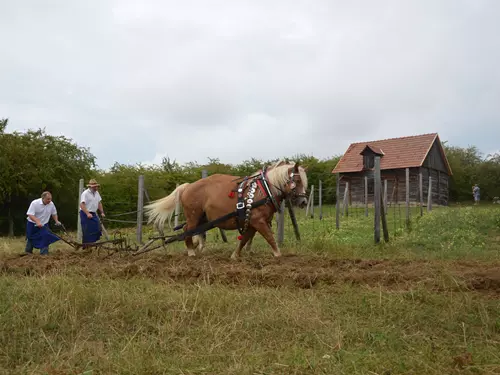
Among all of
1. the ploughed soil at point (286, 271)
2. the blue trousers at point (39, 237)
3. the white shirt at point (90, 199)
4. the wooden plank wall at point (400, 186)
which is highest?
the wooden plank wall at point (400, 186)

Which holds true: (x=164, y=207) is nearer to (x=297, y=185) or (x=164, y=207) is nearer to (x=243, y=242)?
(x=243, y=242)

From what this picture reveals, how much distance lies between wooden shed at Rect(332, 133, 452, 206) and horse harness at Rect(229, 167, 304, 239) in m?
21.0

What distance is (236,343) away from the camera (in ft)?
11.8

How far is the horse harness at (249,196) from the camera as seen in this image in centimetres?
759

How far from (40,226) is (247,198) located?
4.26 metres

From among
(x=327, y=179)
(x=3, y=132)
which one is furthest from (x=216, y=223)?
Result: (x=327, y=179)

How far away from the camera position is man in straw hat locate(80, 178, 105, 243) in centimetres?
943

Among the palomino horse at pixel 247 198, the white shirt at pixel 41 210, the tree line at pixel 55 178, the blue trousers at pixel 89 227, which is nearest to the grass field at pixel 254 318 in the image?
the palomino horse at pixel 247 198

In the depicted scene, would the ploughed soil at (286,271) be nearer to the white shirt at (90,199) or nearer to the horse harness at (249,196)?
the horse harness at (249,196)

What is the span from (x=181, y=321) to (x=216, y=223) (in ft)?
12.4

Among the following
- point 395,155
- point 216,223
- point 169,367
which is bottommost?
point 169,367

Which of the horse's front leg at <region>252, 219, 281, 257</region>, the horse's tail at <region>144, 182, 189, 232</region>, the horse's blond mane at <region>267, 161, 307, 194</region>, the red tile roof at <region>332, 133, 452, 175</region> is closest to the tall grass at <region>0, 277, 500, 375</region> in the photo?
the horse's front leg at <region>252, 219, 281, 257</region>

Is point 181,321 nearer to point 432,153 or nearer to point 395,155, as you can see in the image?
point 395,155

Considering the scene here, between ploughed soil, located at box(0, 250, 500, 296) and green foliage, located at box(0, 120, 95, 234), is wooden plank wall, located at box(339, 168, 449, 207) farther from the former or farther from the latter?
ploughed soil, located at box(0, 250, 500, 296)
